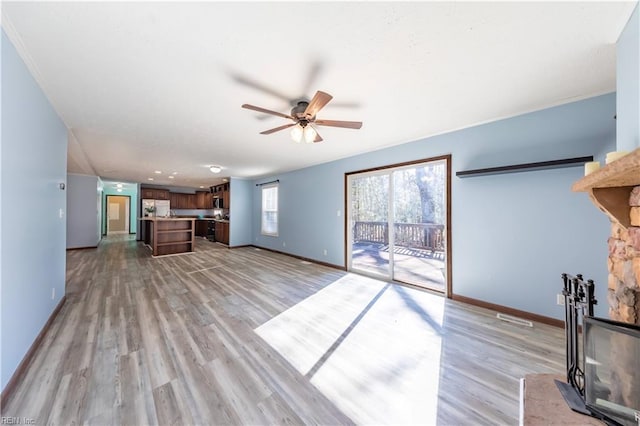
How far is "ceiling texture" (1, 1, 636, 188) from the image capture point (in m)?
1.30

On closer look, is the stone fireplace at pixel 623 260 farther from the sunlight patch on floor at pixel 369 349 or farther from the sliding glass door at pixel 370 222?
the sliding glass door at pixel 370 222

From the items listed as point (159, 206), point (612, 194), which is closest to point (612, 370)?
point (612, 194)

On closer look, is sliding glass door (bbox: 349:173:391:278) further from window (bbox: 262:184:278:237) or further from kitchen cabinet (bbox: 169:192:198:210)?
kitchen cabinet (bbox: 169:192:198:210)

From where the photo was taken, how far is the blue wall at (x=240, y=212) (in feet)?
23.9

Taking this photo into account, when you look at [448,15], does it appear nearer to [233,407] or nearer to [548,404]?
[548,404]

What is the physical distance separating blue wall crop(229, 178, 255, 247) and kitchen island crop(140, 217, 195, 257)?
1.20 m

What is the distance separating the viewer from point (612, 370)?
3.39 feet

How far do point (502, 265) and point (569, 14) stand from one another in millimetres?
2441

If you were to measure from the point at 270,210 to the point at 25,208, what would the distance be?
5.39 meters

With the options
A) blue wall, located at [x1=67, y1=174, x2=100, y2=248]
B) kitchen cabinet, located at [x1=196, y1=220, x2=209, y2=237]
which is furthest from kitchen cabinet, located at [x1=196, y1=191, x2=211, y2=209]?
blue wall, located at [x1=67, y1=174, x2=100, y2=248]

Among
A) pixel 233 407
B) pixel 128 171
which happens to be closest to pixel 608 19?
pixel 233 407

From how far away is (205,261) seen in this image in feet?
17.8

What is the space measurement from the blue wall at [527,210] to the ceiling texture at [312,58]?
27 centimetres

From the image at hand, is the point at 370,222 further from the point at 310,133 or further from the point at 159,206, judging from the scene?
the point at 159,206
